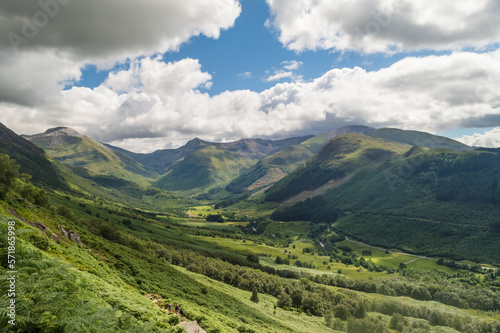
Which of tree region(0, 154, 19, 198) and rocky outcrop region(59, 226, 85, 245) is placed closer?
rocky outcrop region(59, 226, 85, 245)

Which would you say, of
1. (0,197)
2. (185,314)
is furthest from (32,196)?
(185,314)

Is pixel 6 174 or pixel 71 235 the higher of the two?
pixel 6 174

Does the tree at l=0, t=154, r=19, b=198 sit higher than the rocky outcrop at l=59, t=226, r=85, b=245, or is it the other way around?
the tree at l=0, t=154, r=19, b=198

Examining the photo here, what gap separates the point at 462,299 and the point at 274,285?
4447 inches

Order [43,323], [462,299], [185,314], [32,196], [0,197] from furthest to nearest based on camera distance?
[462,299] < [32,196] < [0,197] < [185,314] < [43,323]

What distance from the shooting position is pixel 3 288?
15422 mm

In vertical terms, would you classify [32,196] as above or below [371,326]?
above

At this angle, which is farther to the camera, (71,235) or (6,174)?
(6,174)

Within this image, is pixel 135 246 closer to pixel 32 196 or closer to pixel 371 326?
pixel 32 196

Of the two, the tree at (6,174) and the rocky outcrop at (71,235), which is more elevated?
the tree at (6,174)

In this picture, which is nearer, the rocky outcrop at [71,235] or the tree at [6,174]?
the rocky outcrop at [71,235]

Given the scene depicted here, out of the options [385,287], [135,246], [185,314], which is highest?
[185,314]

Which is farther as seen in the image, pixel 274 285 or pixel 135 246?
pixel 274 285

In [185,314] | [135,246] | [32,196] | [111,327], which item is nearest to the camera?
A: [111,327]
